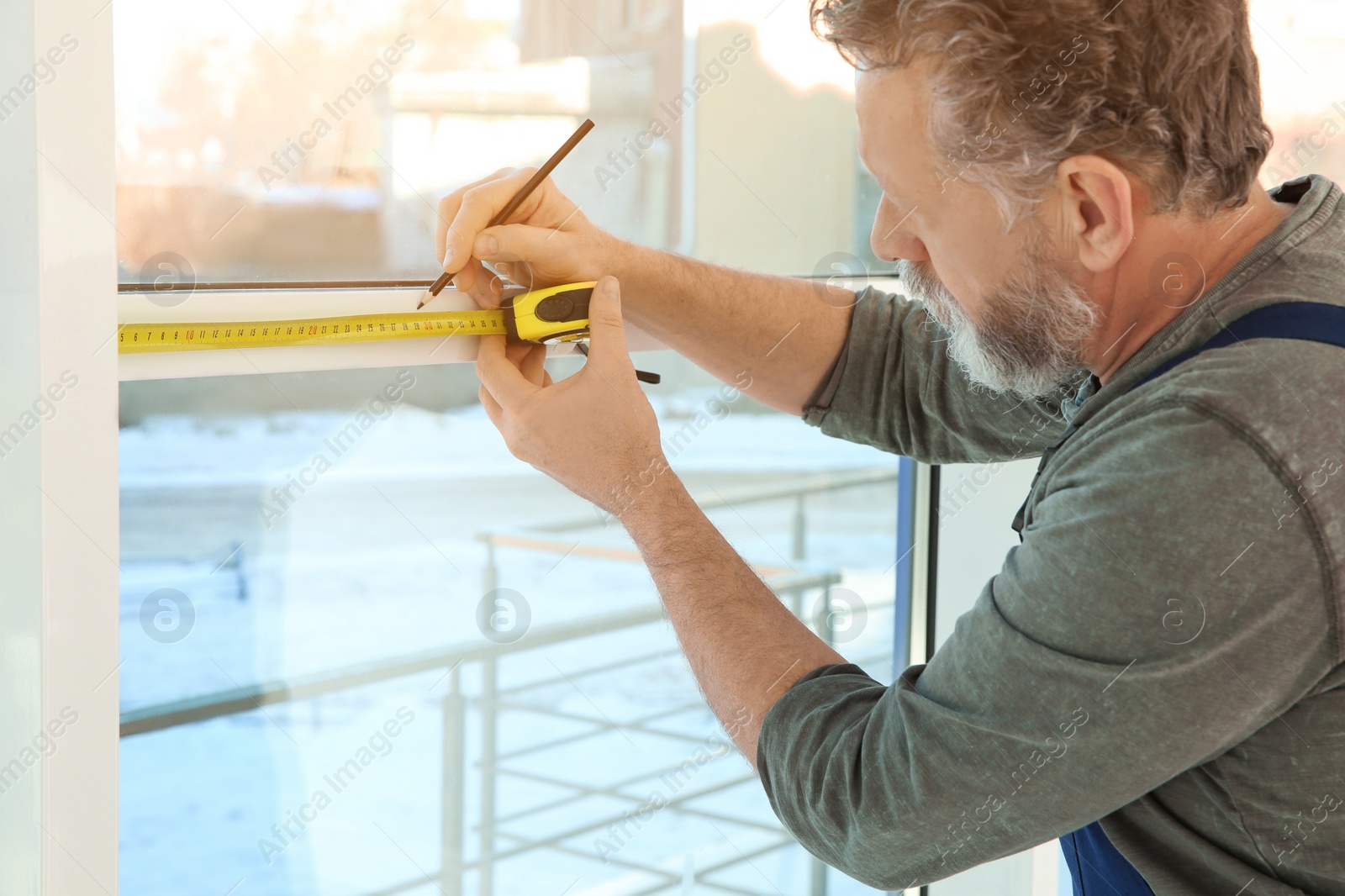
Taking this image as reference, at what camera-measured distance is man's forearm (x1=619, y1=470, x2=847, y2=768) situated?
94 cm

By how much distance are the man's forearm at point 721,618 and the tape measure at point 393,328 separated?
0.59 ft

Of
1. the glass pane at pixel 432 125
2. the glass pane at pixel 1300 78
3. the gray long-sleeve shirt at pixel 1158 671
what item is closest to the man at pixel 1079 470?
the gray long-sleeve shirt at pixel 1158 671

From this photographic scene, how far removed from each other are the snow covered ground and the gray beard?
1.67ft

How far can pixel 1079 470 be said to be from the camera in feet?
2.74

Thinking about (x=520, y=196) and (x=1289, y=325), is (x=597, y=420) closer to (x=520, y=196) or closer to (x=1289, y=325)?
(x=520, y=196)

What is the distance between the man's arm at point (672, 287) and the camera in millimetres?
999

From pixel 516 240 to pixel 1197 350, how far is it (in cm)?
58

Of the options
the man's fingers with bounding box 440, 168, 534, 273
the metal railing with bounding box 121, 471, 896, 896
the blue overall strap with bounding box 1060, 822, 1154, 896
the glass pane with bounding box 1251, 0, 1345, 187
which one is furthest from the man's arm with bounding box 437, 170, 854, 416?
the glass pane with bounding box 1251, 0, 1345, 187

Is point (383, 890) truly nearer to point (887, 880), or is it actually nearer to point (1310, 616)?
point (887, 880)

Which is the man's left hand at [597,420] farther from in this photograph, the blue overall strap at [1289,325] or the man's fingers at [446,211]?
the blue overall strap at [1289,325]

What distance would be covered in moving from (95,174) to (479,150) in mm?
594

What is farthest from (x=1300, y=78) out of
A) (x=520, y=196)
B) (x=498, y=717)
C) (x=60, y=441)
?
(x=60, y=441)

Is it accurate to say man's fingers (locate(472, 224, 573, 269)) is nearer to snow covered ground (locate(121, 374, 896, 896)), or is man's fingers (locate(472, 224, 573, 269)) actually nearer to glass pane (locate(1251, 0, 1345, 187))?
snow covered ground (locate(121, 374, 896, 896))

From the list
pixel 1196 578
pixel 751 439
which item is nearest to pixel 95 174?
pixel 1196 578
